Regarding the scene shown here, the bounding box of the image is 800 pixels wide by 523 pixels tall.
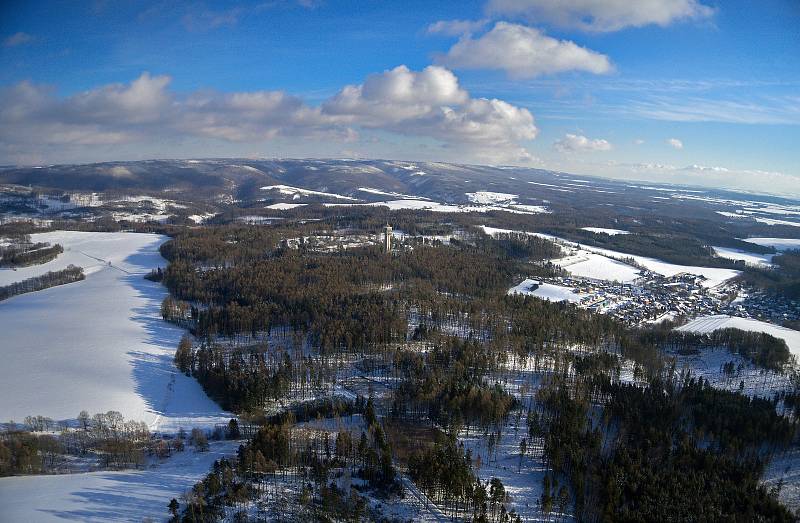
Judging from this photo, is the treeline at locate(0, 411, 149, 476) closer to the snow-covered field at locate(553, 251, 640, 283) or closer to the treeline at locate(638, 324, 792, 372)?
the treeline at locate(638, 324, 792, 372)

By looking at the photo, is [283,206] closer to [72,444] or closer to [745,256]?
[745,256]

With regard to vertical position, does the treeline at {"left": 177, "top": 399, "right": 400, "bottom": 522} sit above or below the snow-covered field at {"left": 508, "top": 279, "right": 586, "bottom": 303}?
below

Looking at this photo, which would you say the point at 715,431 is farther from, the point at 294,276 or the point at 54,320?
the point at 54,320

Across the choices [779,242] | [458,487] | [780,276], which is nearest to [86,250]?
[458,487]

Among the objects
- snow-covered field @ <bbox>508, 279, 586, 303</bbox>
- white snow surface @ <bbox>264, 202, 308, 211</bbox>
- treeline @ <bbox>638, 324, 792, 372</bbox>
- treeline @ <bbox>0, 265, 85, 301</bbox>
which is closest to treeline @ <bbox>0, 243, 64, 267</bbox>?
treeline @ <bbox>0, 265, 85, 301</bbox>

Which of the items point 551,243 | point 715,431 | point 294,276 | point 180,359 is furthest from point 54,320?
point 551,243

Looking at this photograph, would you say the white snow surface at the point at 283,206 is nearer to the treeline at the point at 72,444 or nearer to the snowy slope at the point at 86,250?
the snowy slope at the point at 86,250
